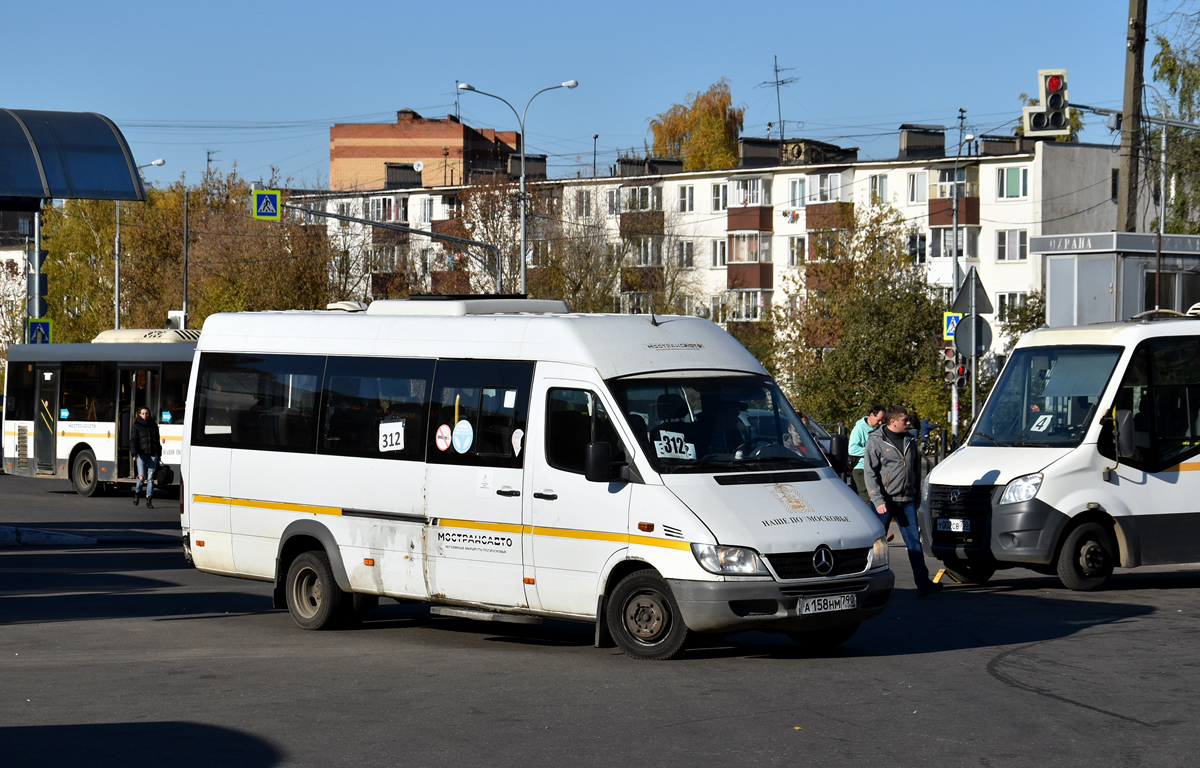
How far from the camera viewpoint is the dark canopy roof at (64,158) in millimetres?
18109

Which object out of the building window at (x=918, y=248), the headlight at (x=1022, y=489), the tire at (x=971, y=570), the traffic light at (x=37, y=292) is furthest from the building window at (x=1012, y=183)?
the headlight at (x=1022, y=489)

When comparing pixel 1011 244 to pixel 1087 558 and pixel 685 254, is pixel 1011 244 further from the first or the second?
pixel 1087 558

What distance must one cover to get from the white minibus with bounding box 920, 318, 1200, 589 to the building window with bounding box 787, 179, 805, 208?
2451 inches

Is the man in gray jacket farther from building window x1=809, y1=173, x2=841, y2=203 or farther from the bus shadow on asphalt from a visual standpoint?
building window x1=809, y1=173, x2=841, y2=203

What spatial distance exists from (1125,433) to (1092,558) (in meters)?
1.29

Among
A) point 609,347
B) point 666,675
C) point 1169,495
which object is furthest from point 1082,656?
point 1169,495

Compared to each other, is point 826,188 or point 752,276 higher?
point 826,188

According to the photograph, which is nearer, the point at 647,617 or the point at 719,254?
the point at 647,617

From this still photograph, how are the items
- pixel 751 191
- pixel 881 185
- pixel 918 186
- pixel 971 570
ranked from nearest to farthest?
1. pixel 971 570
2. pixel 918 186
3. pixel 881 185
4. pixel 751 191

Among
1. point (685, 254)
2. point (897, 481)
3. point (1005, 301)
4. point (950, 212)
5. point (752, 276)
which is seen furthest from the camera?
point (685, 254)

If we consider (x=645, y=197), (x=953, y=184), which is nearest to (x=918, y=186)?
(x=953, y=184)

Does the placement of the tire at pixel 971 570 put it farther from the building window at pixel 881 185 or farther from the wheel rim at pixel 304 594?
the building window at pixel 881 185

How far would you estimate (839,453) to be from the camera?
11.9m

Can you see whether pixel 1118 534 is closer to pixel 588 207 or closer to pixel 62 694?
pixel 62 694
